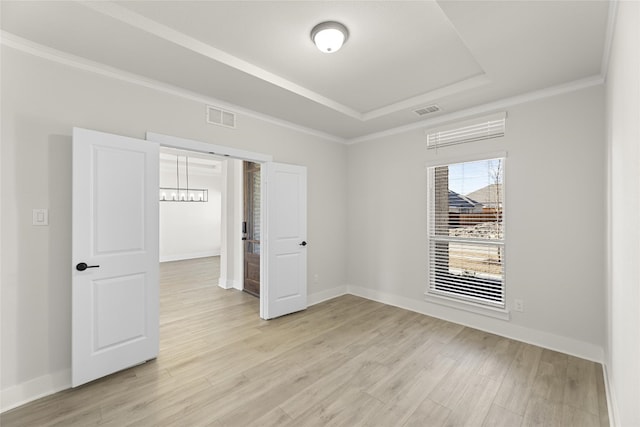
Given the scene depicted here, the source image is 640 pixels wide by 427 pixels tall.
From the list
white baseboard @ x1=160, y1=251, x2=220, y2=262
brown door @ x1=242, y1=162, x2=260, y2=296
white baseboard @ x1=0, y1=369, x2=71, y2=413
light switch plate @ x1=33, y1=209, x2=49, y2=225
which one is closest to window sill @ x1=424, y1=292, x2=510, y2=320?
brown door @ x1=242, y1=162, x2=260, y2=296

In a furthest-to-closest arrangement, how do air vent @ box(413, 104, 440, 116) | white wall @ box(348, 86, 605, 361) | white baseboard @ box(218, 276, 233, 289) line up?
white baseboard @ box(218, 276, 233, 289), air vent @ box(413, 104, 440, 116), white wall @ box(348, 86, 605, 361)

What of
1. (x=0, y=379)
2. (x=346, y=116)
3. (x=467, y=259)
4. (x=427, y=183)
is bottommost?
(x=0, y=379)

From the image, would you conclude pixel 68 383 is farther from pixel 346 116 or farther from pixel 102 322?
pixel 346 116

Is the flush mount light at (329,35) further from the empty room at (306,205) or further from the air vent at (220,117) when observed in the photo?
the air vent at (220,117)

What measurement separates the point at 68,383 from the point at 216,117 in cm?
295

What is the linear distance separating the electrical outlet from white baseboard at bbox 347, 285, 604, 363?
0.64 feet

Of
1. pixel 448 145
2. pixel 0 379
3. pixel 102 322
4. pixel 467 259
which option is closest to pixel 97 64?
→ pixel 102 322

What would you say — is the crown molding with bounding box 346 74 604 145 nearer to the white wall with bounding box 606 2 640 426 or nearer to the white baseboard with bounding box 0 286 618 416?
the white wall with bounding box 606 2 640 426

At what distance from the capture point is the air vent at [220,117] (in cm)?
338

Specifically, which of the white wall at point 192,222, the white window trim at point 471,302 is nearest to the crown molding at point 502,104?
the white window trim at point 471,302

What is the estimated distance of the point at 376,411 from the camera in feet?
6.99

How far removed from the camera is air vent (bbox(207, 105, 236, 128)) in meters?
3.38

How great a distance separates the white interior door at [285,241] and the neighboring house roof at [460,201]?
2.10m

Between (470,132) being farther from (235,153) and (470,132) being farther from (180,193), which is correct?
(180,193)
